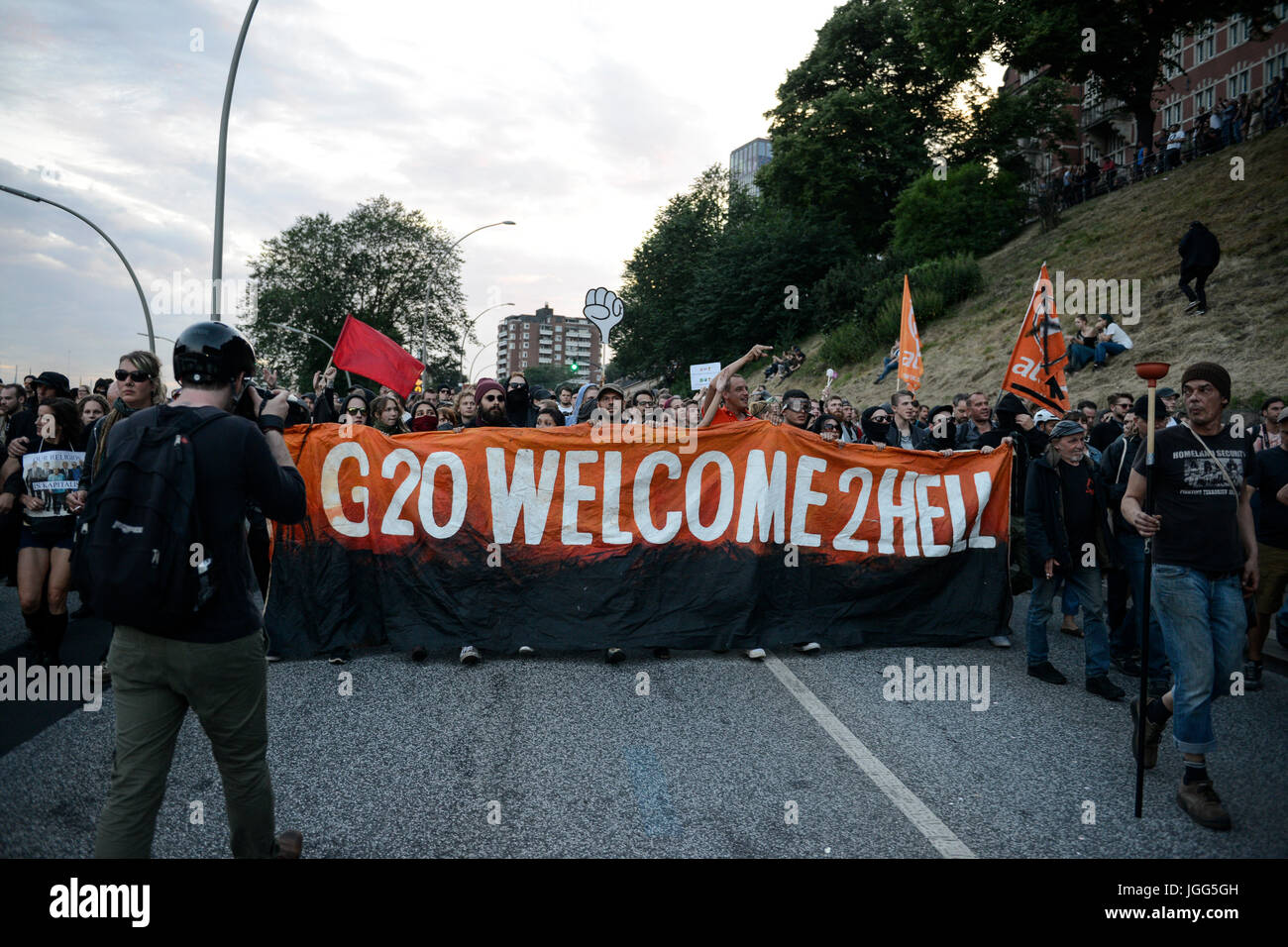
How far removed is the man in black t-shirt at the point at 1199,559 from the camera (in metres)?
4.08

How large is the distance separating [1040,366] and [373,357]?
830 centimetres

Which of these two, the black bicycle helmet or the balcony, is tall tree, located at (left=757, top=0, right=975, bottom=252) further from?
the black bicycle helmet

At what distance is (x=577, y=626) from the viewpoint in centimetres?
649

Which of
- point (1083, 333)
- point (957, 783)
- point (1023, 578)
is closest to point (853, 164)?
point (1083, 333)

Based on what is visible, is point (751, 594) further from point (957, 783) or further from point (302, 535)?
point (302, 535)

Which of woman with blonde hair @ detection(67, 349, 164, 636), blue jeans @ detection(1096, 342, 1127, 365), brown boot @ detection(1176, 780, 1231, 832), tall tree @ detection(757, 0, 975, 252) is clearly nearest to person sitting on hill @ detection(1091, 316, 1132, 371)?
blue jeans @ detection(1096, 342, 1127, 365)

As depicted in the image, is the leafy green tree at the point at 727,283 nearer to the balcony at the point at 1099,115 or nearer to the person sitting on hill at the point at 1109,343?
the person sitting on hill at the point at 1109,343

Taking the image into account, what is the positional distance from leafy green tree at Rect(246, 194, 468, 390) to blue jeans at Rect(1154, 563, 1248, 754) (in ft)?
197

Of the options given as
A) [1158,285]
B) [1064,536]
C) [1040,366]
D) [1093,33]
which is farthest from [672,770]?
[1093,33]

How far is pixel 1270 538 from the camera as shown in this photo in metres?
6.69

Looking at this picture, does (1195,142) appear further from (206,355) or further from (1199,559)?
(206,355)

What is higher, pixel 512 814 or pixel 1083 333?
pixel 1083 333

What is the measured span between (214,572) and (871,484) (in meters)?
5.59
